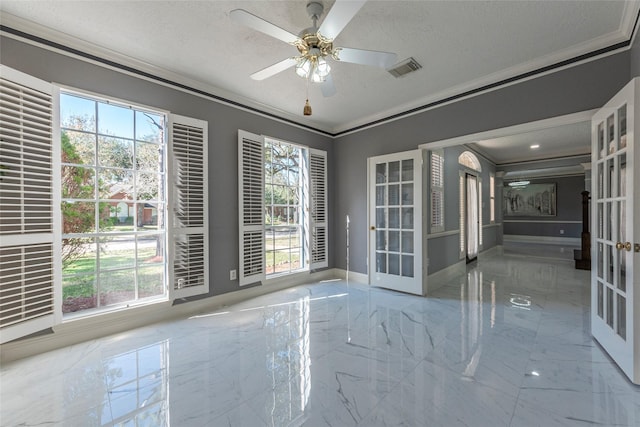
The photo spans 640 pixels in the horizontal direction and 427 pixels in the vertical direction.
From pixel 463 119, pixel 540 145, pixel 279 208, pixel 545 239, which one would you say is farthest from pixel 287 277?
pixel 545 239

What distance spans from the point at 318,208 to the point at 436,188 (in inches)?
80.8

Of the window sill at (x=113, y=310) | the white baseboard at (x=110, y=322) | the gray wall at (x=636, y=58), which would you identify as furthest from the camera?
the window sill at (x=113, y=310)

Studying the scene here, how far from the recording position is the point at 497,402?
5.42 ft

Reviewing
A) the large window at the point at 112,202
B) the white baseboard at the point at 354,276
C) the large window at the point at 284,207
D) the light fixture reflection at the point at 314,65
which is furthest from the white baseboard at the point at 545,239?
the large window at the point at 112,202

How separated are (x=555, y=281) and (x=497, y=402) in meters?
4.04

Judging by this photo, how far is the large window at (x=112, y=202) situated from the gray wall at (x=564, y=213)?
10469 mm

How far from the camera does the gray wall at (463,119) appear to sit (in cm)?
248

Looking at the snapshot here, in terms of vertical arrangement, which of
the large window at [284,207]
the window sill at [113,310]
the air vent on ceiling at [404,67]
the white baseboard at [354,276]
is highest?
the air vent on ceiling at [404,67]

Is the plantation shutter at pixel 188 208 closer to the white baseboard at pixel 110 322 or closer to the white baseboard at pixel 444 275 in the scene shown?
the white baseboard at pixel 110 322

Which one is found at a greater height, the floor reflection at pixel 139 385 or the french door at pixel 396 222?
the french door at pixel 396 222

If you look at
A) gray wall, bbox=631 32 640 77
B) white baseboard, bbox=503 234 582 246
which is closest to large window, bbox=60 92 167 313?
gray wall, bbox=631 32 640 77

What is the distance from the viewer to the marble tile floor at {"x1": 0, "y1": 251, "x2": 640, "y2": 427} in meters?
1.56

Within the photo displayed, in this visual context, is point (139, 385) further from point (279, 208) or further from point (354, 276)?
point (354, 276)

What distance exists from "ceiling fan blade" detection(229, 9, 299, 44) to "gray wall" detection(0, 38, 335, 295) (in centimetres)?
180
